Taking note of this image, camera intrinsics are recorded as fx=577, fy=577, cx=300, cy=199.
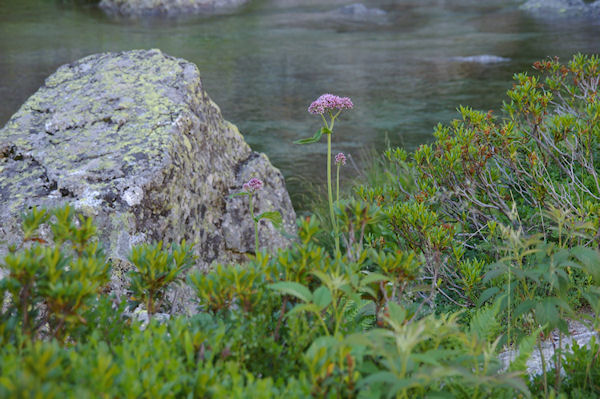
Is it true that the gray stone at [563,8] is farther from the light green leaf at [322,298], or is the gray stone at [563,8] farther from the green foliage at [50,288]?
the green foliage at [50,288]

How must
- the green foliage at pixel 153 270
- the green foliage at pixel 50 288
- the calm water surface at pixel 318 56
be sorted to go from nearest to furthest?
the green foliage at pixel 50 288, the green foliage at pixel 153 270, the calm water surface at pixel 318 56

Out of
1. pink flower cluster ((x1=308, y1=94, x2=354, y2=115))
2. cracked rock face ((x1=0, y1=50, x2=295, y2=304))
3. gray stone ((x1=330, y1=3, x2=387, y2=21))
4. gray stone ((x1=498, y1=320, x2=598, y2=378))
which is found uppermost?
gray stone ((x1=330, y1=3, x2=387, y2=21))

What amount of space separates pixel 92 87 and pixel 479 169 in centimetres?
327

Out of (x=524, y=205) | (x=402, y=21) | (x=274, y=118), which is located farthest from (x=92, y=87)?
(x=402, y=21)

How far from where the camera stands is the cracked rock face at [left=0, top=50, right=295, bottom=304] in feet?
12.1

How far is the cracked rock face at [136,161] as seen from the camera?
3.68m

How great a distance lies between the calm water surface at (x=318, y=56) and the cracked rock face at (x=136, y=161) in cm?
287

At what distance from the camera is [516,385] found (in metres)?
Result: 1.68

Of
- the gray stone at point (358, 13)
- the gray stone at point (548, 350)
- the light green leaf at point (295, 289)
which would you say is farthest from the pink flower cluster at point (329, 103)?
the gray stone at point (358, 13)

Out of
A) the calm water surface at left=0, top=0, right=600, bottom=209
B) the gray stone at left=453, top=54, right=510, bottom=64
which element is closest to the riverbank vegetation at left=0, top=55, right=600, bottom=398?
the calm water surface at left=0, top=0, right=600, bottom=209

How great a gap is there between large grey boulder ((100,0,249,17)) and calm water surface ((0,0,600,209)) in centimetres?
118

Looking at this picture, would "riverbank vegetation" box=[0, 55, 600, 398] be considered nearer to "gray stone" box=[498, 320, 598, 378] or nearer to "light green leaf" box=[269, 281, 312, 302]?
"light green leaf" box=[269, 281, 312, 302]

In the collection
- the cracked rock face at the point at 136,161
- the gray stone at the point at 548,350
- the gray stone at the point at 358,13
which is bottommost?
the gray stone at the point at 548,350

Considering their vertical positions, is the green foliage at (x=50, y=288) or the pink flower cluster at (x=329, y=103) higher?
the pink flower cluster at (x=329, y=103)
